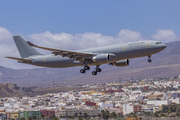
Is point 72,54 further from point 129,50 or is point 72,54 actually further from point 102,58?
point 129,50

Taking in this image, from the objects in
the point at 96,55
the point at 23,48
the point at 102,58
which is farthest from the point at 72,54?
the point at 23,48

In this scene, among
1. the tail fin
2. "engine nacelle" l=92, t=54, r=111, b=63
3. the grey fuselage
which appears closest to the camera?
the grey fuselage

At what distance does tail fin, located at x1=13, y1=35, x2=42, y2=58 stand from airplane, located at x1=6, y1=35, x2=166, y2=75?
0.43m

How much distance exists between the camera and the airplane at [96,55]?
178 feet

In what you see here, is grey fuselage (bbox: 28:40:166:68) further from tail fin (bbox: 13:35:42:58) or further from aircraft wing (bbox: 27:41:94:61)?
tail fin (bbox: 13:35:42:58)

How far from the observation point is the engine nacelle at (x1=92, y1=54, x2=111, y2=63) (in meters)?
55.2


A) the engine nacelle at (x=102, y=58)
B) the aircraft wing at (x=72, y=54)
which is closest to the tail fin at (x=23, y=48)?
the aircraft wing at (x=72, y=54)

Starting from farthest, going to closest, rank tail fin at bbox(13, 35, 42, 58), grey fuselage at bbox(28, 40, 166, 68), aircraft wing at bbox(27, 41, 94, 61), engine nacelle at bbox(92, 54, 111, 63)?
tail fin at bbox(13, 35, 42, 58) → aircraft wing at bbox(27, 41, 94, 61) → engine nacelle at bbox(92, 54, 111, 63) → grey fuselage at bbox(28, 40, 166, 68)

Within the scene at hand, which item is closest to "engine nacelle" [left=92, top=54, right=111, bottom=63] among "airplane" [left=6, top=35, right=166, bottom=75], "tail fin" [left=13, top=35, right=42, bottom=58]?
"airplane" [left=6, top=35, right=166, bottom=75]

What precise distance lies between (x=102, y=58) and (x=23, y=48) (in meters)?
19.4

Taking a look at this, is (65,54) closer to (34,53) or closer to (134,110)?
(34,53)

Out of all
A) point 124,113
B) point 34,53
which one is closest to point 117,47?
point 34,53

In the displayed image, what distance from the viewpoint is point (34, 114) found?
177m

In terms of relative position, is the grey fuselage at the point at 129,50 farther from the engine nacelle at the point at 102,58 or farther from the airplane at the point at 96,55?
A: the engine nacelle at the point at 102,58
